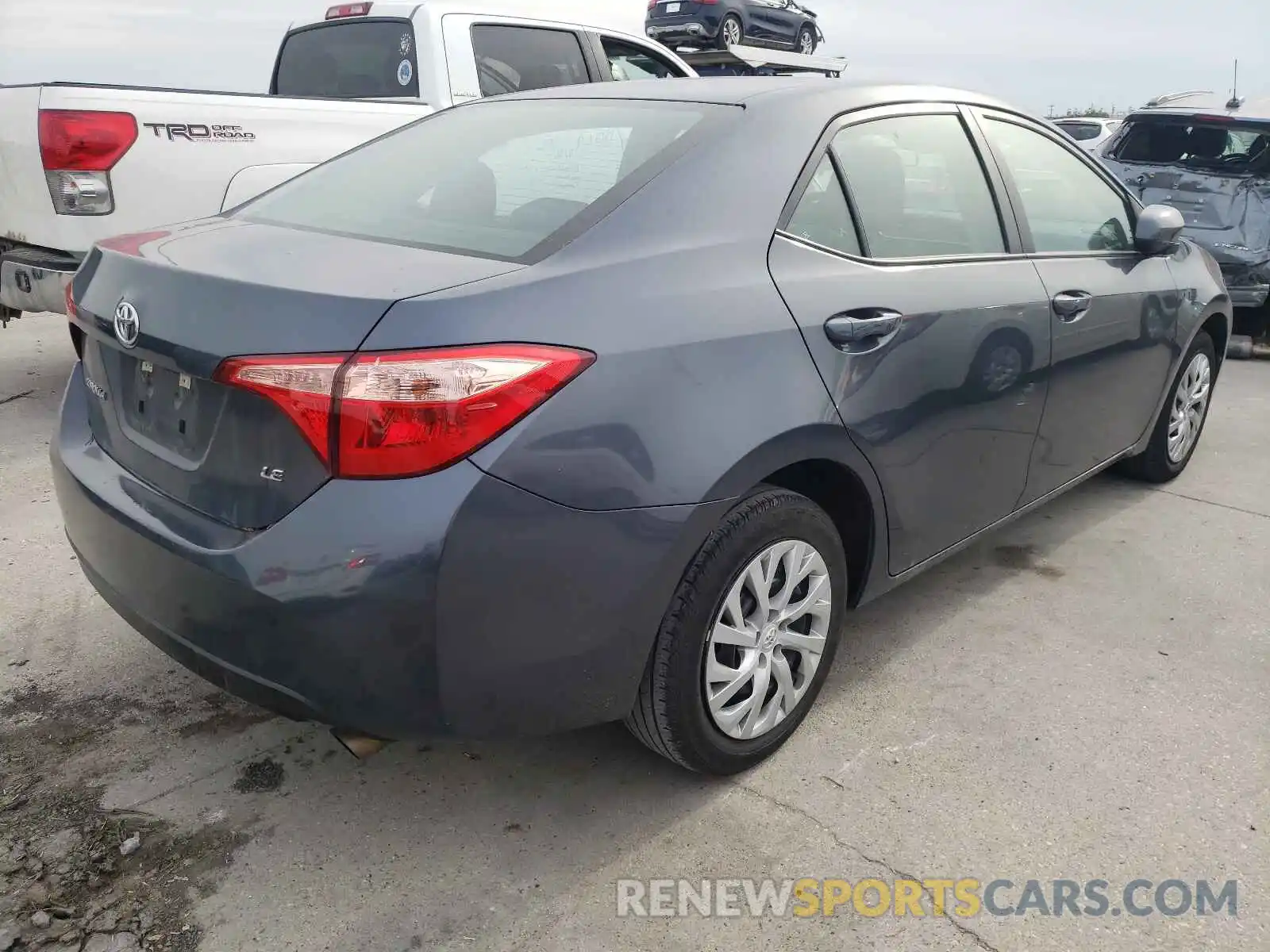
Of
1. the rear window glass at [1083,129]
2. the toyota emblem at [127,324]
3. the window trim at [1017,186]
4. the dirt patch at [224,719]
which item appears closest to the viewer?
the toyota emblem at [127,324]

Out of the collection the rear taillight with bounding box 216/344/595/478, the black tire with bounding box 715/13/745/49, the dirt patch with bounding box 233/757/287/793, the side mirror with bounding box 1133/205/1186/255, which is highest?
the black tire with bounding box 715/13/745/49

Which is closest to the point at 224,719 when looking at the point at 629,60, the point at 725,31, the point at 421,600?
the point at 421,600

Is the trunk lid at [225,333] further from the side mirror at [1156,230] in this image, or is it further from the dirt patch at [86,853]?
the side mirror at [1156,230]

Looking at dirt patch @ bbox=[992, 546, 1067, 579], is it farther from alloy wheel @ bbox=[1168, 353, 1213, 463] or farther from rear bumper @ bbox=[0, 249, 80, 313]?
rear bumper @ bbox=[0, 249, 80, 313]

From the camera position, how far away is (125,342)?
2.15 meters

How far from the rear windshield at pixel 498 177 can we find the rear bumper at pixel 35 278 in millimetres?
2211

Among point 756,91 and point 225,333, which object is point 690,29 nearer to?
point 756,91

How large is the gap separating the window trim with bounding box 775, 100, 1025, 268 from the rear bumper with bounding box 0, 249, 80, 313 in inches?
137

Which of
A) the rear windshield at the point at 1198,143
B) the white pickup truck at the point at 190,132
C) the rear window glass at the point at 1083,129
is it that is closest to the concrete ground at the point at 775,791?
the white pickup truck at the point at 190,132

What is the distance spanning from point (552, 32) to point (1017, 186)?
403 cm

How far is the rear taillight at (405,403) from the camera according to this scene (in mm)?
1779

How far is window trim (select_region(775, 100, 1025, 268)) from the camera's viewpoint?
2477mm

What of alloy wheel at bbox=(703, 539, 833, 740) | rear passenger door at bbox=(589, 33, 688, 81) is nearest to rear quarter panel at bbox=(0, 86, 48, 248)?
rear passenger door at bbox=(589, 33, 688, 81)

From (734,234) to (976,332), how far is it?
0.88 m
